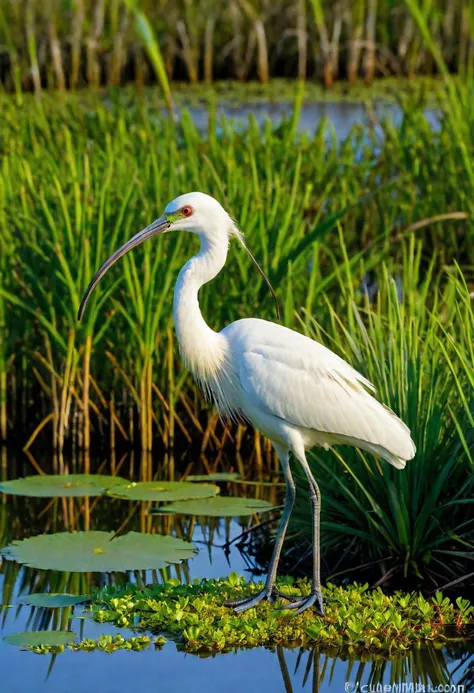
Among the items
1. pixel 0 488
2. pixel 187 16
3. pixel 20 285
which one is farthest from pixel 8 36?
pixel 0 488

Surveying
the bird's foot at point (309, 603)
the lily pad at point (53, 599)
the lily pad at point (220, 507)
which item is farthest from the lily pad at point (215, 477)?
the bird's foot at point (309, 603)

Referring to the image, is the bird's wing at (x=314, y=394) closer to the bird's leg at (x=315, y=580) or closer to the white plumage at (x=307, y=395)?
the white plumage at (x=307, y=395)

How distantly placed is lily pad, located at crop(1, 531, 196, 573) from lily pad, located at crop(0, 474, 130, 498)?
0.56m

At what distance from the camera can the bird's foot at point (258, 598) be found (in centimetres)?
455

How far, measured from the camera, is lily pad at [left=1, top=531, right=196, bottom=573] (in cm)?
505

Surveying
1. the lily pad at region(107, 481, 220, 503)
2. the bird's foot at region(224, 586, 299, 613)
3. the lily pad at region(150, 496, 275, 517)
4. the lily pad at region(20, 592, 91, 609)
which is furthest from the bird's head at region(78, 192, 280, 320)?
the lily pad at region(107, 481, 220, 503)

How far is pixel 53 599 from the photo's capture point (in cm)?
480

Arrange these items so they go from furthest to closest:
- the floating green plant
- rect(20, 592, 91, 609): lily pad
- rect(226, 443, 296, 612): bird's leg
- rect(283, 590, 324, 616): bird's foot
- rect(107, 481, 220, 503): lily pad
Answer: rect(107, 481, 220, 503): lily pad → rect(20, 592, 91, 609): lily pad → rect(226, 443, 296, 612): bird's leg → rect(283, 590, 324, 616): bird's foot → the floating green plant

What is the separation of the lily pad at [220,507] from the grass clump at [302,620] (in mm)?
1061

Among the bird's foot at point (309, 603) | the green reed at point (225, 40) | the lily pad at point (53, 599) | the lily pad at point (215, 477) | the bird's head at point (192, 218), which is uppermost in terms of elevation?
the green reed at point (225, 40)

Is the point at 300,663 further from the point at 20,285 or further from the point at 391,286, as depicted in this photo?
the point at 20,285

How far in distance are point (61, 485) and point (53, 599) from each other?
4.49ft

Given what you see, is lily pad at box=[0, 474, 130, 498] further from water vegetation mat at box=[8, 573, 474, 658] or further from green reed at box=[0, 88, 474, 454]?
water vegetation mat at box=[8, 573, 474, 658]

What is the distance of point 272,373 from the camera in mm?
4547
